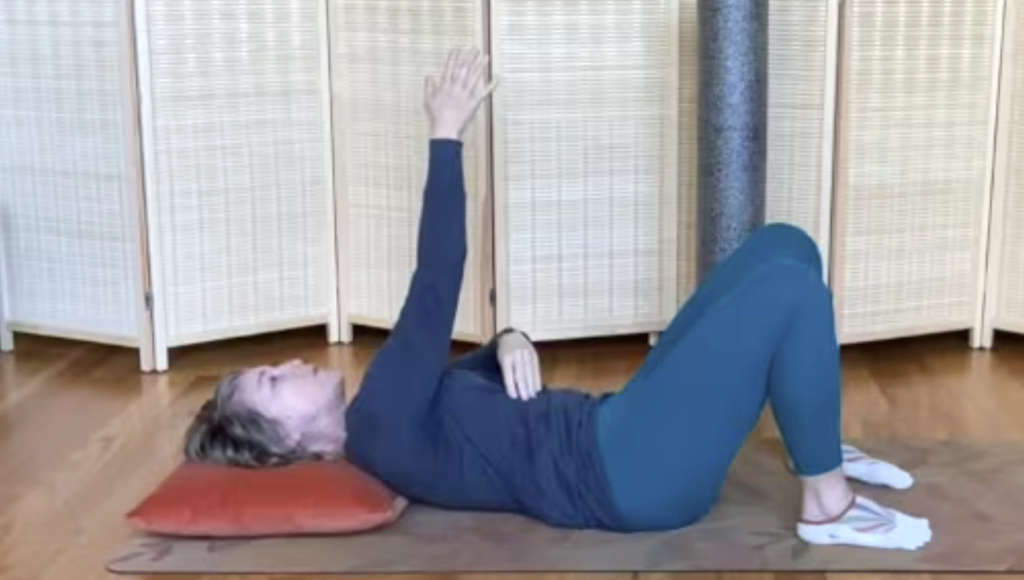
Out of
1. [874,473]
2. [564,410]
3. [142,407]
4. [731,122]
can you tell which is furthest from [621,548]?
[142,407]

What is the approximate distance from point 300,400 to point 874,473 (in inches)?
43.6

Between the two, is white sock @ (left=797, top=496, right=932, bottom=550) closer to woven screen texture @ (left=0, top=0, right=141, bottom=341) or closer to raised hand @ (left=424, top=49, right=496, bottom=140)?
raised hand @ (left=424, top=49, right=496, bottom=140)

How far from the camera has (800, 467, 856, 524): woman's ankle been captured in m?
2.54

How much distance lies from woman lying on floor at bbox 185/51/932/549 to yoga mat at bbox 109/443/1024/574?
1.5 inches

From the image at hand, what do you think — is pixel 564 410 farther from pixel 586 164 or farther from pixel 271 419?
pixel 586 164

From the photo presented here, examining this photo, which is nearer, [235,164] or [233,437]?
[233,437]

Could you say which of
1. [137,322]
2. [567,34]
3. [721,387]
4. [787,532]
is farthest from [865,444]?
[137,322]

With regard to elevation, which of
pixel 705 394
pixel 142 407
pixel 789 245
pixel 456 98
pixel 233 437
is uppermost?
pixel 456 98

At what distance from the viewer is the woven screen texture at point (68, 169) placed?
3.76 m

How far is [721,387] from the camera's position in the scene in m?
2.46

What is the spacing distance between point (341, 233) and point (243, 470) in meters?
1.46

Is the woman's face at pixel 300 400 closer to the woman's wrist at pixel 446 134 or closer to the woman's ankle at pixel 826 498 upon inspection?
the woman's wrist at pixel 446 134

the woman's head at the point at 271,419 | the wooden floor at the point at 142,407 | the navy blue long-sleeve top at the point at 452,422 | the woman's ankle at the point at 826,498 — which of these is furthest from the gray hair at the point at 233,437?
the woman's ankle at the point at 826,498

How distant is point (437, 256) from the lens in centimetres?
245
